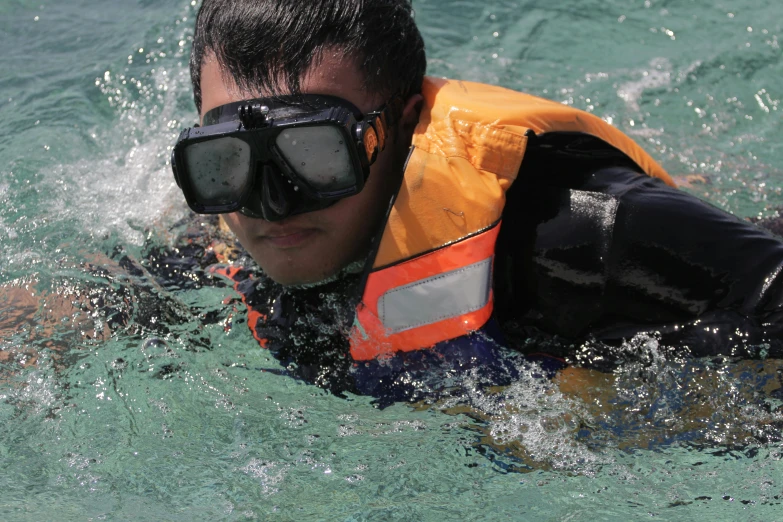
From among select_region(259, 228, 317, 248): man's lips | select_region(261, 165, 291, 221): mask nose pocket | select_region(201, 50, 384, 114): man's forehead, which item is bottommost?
select_region(259, 228, 317, 248): man's lips

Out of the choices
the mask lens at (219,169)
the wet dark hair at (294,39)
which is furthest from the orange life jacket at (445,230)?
the mask lens at (219,169)

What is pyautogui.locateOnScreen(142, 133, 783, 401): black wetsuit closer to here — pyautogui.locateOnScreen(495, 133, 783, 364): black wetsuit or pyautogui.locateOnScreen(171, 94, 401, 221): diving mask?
pyautogui.locateOnScreen(495, 133, 783, 364): black wetsuit

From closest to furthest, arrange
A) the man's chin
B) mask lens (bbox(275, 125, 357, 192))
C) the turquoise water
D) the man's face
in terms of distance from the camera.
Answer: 1. the turquoise water
2. mask lens (bbox(275, 125, 357, 192))
3. the man's face
4. the man's chin

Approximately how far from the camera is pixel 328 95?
2443 mm

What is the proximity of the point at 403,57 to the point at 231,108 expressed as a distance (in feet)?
2.05

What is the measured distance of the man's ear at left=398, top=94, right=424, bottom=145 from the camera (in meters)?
2.73

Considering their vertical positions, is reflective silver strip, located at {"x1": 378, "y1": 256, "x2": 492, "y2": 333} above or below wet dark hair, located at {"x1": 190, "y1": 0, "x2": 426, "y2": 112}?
below

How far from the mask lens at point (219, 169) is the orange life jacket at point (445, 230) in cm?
45

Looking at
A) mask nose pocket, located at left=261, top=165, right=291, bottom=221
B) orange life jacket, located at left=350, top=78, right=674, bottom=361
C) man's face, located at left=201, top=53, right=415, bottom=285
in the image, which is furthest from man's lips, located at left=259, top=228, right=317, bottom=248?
orange life jacket, located at left=350, top=78, right=674, bottom=361

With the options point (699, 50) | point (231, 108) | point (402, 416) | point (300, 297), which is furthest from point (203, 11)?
point (699, 50)

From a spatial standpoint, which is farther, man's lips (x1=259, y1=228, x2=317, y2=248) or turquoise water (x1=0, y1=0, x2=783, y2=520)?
man's lips (x1=259, y1=228, x2=317, y2=248)

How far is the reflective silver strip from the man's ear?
535 millimetres

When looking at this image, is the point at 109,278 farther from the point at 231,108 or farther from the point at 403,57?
the point at 403,57

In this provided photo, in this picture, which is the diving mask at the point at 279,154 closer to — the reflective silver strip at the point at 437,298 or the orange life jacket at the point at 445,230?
the orange life jacket at the point at 445,230
